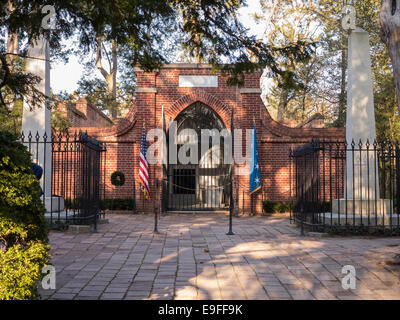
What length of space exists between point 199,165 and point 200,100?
2.61 meters

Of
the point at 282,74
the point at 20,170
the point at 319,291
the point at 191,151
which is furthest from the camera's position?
the point at 191,151

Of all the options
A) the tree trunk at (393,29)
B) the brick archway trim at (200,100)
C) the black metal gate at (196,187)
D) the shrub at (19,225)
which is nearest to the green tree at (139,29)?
the tree trunk at (393,29)

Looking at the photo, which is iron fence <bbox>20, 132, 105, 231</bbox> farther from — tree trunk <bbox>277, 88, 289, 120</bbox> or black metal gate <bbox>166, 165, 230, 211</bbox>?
tree trunk <bbox>277, 88, 289, 120</bbox>

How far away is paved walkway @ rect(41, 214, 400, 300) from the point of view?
14.4 feet

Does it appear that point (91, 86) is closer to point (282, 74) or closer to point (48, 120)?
point (48, 120)

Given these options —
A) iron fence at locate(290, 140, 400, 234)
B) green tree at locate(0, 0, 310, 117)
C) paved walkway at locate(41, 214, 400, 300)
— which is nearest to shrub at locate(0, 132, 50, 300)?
paved walkway at locate(41, 214, 400, 300)

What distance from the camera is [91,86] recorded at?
2750 centimetres

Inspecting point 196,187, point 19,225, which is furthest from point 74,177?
point 196,187

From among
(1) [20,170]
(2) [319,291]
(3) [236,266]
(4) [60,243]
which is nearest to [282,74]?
(3) [236,266]

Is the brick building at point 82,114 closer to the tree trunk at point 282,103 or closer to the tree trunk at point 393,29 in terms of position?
the tree trunk at point 282,103

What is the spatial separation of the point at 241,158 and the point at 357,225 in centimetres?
578

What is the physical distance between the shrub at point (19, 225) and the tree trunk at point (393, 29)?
182 inches

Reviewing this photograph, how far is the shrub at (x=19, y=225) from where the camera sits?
10.7 ft

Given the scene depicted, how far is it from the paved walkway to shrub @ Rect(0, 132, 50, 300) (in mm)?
916
